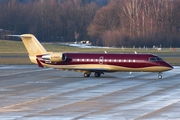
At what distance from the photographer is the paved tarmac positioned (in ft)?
82.0

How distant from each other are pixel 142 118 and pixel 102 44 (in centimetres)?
8284

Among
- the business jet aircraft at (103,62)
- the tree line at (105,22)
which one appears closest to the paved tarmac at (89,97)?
the business jet aircraft at (103,62)

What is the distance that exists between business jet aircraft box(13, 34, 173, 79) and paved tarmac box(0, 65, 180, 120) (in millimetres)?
768

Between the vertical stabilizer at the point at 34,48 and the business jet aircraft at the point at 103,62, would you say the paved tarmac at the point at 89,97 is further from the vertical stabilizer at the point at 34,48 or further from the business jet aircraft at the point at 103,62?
the vertical stabilizer at the point at 34,48

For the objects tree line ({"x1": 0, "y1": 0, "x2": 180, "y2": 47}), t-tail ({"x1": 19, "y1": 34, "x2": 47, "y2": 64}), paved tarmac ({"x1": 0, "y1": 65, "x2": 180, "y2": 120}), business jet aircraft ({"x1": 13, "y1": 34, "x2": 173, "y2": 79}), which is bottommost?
paved tarmac ({"x1": 0, "y1": 65, "x2": 180, "y2": 120})

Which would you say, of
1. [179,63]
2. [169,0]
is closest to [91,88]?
[179,63]

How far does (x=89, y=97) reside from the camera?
Answer: 102 feet

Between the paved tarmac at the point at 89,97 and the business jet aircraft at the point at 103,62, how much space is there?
77 centimetres

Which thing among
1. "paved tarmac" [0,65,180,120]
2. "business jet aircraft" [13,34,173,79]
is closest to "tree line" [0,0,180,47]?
"business jet aircraft" [13,34,173,79]

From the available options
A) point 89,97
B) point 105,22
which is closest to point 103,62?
point 89,97

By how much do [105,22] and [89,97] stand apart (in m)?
83.7

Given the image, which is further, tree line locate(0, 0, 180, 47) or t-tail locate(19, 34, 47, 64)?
tree line locate(0, 0, 180, 47)

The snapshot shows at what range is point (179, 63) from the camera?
196ft

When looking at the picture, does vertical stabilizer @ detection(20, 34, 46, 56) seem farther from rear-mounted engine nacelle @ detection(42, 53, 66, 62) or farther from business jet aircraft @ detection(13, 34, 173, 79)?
rear-mounted engine nacelle @ detection(42, 53, 66, 62)
